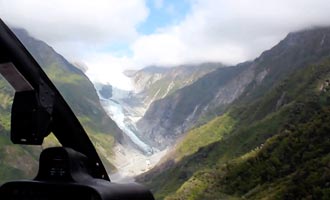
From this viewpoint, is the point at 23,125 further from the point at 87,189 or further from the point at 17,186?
the point at 87,189

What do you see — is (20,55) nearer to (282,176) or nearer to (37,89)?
(37,89)

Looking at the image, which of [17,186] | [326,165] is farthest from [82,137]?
[326,165]

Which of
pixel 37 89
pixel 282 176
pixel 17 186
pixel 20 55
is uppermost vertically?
pixel 20 55

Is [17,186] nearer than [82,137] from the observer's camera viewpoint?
Yes

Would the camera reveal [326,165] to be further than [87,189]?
Yes

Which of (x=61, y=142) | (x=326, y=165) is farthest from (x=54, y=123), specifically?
(x=326, y=165)

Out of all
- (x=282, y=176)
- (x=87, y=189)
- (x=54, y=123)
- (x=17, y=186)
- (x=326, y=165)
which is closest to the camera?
(x=87, y=189)

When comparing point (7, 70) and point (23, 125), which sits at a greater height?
point (7, 70)

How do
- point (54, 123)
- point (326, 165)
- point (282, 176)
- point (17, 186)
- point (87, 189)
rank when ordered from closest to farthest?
point (87, 189)
point (17, 186)
point (54, 123)
point (326, 165)
point (282, 176)

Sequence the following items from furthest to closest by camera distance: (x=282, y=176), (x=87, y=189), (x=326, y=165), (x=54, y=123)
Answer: (x=282, y=176), (x=326, y=165), (x=54, y=123), (x=87, y=189)
